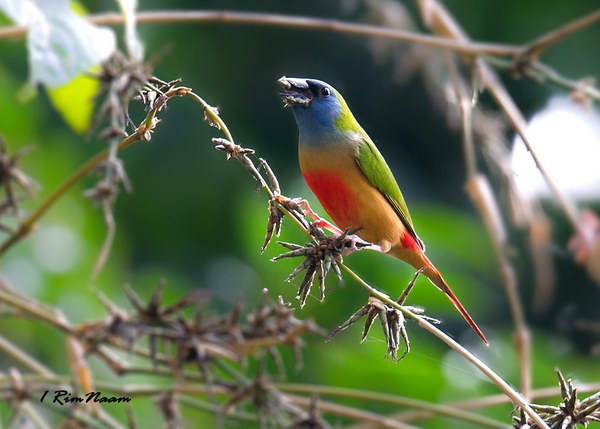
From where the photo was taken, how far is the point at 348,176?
5.27 ft

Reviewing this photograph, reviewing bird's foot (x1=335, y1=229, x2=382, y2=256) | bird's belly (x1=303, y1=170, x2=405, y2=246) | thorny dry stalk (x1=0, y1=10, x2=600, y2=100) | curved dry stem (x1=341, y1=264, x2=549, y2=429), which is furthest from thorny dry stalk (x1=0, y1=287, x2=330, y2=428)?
thorny dry stalk (x1=0, y1=10, x2=600, y2=100)

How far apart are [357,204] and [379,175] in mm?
81

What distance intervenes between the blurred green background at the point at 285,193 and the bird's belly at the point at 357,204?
14 cm

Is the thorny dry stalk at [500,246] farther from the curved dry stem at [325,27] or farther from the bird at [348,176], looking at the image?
the bird at [348,176]

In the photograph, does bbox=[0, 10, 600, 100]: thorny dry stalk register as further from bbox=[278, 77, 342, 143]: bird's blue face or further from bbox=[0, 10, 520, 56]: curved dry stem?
bbox=[278, 77, 342, 143]: bird's blue face

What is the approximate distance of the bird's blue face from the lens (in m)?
1.39

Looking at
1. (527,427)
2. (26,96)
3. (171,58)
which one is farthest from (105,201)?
(171,58)

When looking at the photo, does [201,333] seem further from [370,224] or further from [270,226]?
[270,226]

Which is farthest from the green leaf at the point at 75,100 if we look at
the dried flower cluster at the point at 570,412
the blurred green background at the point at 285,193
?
the dried flower cluster at the point at 570,412

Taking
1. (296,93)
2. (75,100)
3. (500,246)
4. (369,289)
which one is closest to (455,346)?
(369,289)

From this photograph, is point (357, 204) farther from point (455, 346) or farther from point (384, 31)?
point (384, 31)

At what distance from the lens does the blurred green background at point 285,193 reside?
3330 millimetres

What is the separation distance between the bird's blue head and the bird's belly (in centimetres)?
7

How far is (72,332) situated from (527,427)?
4.02ft
